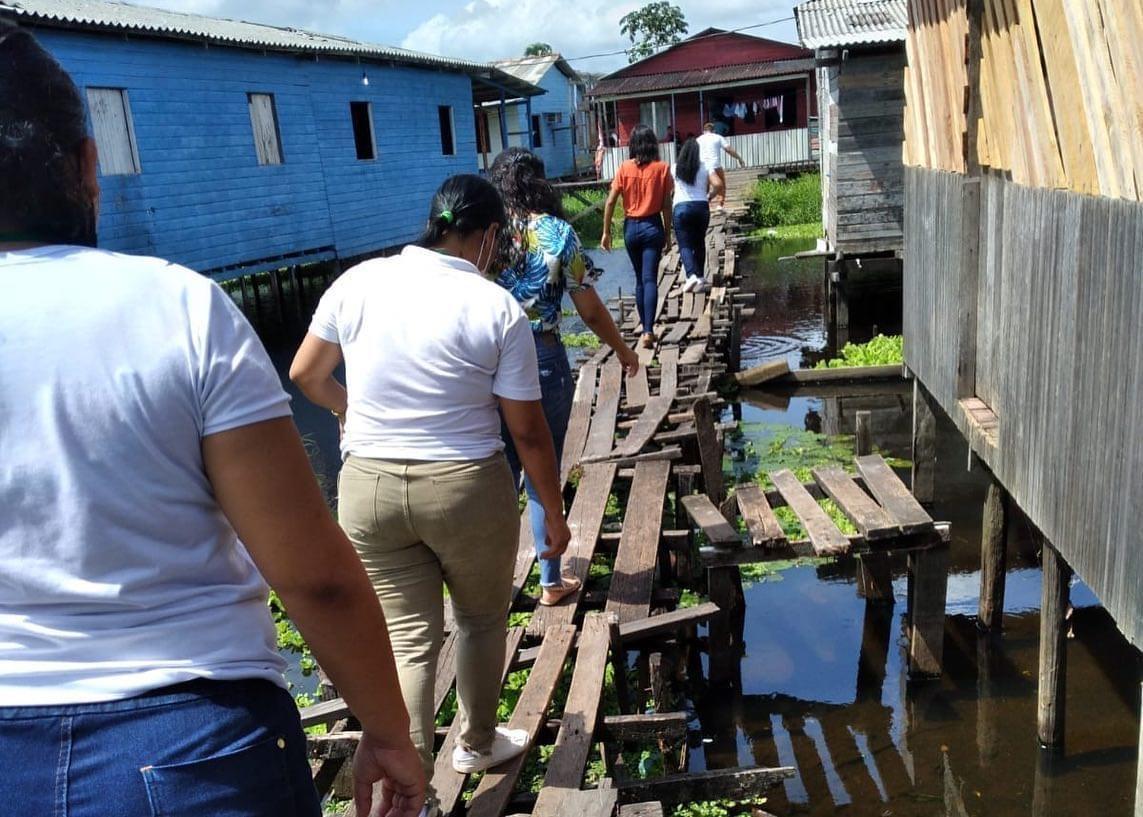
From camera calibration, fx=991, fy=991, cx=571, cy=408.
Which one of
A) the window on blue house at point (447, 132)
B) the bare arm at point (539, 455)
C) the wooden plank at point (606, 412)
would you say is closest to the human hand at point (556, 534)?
the bare arm at point (539, 455)

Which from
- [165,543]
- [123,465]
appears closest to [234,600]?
[165,543]

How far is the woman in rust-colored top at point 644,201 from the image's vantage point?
28.0ft

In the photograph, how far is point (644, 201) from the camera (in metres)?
8.68

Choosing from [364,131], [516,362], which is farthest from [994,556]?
[364,131]

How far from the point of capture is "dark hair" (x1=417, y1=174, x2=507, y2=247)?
3.10m

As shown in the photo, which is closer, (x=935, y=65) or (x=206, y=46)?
(x=935, y=65)

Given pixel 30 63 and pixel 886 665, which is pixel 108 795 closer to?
pixel 30 63

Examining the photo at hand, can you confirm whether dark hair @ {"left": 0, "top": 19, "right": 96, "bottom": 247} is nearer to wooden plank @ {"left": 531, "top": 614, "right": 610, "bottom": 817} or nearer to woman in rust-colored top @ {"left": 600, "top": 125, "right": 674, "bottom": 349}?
wooden plank @ {"left": 531, "top": 614, "right": 610, "bottom": 817}

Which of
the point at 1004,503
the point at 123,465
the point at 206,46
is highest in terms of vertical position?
the point at 206,46

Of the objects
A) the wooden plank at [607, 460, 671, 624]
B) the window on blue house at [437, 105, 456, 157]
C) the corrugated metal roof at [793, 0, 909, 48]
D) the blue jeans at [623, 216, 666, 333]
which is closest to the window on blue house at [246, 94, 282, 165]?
the window on blue house at [437, 105, 456, 157]

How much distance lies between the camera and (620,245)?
25.1 metres

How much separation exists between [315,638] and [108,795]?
35 centimetres

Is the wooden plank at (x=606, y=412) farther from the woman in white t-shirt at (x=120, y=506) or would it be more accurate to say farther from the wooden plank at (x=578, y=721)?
the woman in white t-shirt at (x=120, y=506)

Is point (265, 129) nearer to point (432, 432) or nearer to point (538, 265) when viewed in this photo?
point (538, 265)
